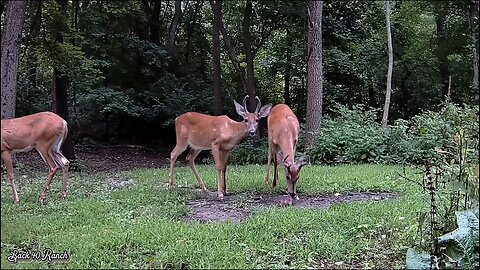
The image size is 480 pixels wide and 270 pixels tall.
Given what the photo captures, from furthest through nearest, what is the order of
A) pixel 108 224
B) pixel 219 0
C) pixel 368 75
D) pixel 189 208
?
pixel 368 75 → pixel 219 0 → pixel 189 208 → pixel 108 224

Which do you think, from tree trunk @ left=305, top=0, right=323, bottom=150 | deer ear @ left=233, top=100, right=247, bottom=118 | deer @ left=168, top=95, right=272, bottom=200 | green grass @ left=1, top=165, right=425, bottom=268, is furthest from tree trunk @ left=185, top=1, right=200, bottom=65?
green grass @ left=1, top=165, right=425, bottom=268

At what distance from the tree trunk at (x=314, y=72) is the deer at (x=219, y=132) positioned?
516cm

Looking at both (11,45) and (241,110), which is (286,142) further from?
(11,45)

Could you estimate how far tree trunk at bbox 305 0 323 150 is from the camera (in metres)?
12.7

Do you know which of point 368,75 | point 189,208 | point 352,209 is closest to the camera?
point 352,209

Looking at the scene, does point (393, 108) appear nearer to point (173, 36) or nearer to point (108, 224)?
point (173, 36)

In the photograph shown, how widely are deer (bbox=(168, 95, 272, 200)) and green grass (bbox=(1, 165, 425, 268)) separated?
62 centimetres

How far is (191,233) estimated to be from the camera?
506 centimetres

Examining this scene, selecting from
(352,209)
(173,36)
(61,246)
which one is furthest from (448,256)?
(173,36)

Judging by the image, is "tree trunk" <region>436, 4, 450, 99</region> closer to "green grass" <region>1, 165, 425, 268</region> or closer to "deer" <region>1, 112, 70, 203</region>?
A: "green grass" <region>1, 165, 425, 268</region>

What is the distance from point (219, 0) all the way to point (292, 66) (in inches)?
157

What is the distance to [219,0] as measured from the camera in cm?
1553

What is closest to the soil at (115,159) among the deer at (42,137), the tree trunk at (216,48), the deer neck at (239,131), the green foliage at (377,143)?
the tree trunk at (216,48)

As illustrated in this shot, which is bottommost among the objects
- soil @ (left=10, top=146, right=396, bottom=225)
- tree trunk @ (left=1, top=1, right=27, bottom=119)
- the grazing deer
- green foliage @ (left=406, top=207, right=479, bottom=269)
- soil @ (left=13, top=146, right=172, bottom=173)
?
soil @ (left=13, top=146, right=172, bottom=173)
